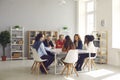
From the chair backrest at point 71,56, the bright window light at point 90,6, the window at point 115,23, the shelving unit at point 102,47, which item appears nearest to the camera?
the chair backrest at point 71,56

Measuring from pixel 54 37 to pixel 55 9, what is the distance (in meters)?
1.63

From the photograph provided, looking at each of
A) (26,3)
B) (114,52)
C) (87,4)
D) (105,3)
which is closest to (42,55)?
(114,52)

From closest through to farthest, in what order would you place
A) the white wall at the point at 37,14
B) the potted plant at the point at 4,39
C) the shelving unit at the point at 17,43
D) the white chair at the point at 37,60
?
the white chair at the point at 37,60, the potted plant at the point at 4,39, the shelving unit at the point at 17,43, the white wall at the point at 37,14

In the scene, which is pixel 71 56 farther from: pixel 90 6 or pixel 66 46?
pixel 90 6

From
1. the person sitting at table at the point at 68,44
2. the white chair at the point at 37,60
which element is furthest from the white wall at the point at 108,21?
the white chair at the point at 37,60

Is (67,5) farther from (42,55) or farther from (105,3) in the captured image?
(42,55)


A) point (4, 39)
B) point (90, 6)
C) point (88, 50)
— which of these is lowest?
point (88, 50)

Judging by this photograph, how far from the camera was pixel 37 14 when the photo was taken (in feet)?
37.4

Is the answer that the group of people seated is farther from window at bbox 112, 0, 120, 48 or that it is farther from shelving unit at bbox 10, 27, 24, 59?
shelving unit at bbox 10, 27, 24, 59

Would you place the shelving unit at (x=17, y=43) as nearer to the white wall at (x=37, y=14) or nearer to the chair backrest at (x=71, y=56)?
the white wall at (x=37, y=14)

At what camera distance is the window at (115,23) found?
355 inches

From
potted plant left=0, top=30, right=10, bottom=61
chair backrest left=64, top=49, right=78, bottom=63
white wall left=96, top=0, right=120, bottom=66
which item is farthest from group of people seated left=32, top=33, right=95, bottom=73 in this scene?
potted plant left=0, top=30, right=10, bottom=61

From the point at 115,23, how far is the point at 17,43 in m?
5.15

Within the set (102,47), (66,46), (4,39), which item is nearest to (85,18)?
(102,47)
